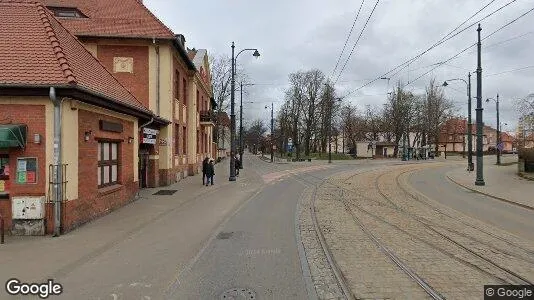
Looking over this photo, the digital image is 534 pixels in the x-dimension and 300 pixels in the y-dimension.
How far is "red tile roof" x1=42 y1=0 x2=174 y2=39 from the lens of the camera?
21.4 metres

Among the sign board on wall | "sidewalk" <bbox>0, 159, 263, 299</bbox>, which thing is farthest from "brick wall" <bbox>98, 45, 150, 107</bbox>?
the sign board on wall

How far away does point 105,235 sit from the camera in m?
9.96

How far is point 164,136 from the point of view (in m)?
22.1

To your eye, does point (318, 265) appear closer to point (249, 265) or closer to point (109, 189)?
point (249, 265)

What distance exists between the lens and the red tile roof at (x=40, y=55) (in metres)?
10.1

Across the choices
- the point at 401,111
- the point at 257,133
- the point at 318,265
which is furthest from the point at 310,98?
the point at 318,265

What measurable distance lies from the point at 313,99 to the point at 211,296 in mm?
65456

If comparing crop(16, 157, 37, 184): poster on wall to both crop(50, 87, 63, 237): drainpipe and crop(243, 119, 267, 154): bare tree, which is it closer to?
crop(50, 87, 63, 237): drainpipe

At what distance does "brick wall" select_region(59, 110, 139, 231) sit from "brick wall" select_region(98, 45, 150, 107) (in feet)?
24.5

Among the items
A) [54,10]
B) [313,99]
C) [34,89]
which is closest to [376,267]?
[34,89]

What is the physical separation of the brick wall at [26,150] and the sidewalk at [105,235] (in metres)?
0.98

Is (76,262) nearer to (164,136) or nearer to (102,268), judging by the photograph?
(102,268)

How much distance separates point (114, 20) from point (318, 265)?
19.9 meters

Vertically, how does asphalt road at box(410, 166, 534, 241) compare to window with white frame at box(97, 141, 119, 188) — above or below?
below
